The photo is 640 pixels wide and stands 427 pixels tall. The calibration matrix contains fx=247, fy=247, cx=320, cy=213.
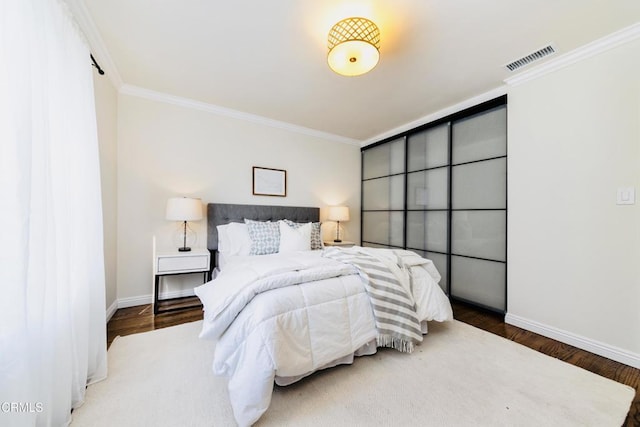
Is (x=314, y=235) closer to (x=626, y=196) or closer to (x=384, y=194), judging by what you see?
(x=384, y=194)

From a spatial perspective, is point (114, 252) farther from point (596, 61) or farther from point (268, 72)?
point (596, 61)

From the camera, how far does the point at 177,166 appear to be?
3.03 meters

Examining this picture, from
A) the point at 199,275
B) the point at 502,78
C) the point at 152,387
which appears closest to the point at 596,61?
the point at 502,78

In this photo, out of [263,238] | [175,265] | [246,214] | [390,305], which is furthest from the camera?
[246,214]

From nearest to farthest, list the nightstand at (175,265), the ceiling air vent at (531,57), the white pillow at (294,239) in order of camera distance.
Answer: the ceiling air vent at (531,57) < the nightstand at (175,265) < the white pillow at (294,239)

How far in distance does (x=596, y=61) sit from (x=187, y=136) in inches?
160

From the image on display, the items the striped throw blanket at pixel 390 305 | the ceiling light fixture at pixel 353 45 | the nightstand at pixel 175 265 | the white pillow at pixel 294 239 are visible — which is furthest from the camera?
the white pillow at pixel 294 239

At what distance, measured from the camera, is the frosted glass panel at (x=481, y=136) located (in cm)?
268

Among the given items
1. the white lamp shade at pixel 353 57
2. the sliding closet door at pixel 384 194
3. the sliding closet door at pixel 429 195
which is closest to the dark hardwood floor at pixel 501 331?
the sliding closet door at pixel 429 195

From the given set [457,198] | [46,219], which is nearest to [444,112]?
[457,198]

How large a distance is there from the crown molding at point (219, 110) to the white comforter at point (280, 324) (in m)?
2.35

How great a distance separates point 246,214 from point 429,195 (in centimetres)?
253

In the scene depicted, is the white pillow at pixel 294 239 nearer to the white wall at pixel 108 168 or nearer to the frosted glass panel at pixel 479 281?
Answer: the white wall at pixel 108 168

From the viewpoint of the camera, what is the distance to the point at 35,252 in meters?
0.99
